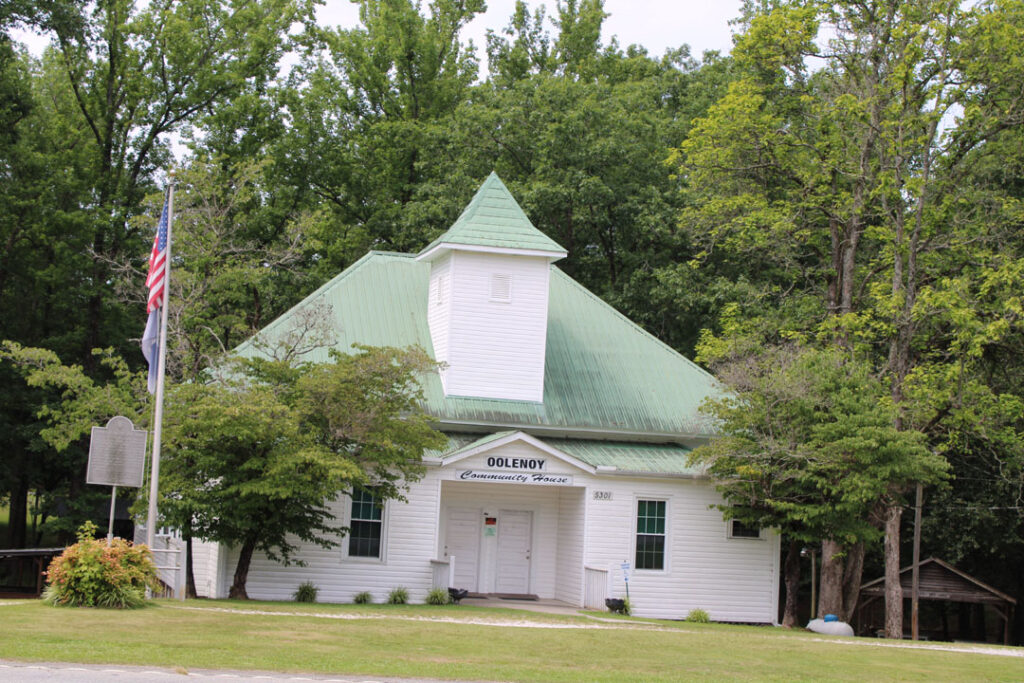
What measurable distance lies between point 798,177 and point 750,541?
10.5 meters

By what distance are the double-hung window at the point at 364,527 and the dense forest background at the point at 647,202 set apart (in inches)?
188

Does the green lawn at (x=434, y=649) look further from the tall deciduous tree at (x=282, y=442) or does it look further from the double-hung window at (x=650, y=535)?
the double-hung window at (x=650, y=535)

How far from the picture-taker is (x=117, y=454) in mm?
19594

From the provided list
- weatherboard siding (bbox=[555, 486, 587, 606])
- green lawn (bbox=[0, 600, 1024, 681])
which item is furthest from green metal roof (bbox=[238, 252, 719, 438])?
green lawn (bbox=[0, 600, 1024, 681])

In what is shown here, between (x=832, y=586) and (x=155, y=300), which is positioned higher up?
Answer: (x=155, y=300)

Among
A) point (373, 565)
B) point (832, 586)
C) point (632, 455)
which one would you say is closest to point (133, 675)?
point (373, 565)

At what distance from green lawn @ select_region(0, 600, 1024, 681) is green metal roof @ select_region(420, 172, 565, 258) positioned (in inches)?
427

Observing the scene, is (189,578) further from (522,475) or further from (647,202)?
(647,202)

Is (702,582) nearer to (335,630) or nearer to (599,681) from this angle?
(335,630)

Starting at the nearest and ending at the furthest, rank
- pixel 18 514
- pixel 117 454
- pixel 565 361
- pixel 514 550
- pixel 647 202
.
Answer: pixel 117 454 < pixel 514 550 < pixel 565 361 < pixel 647 202 < pixel 18 514


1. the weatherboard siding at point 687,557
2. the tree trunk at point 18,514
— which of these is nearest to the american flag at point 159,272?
the weatherboard siding at point 687,557

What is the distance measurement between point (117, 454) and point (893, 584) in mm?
19173

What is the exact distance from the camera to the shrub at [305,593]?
2562 centimetres

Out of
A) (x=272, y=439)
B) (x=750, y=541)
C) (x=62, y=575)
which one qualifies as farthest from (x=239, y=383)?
(x=750, y=541)
